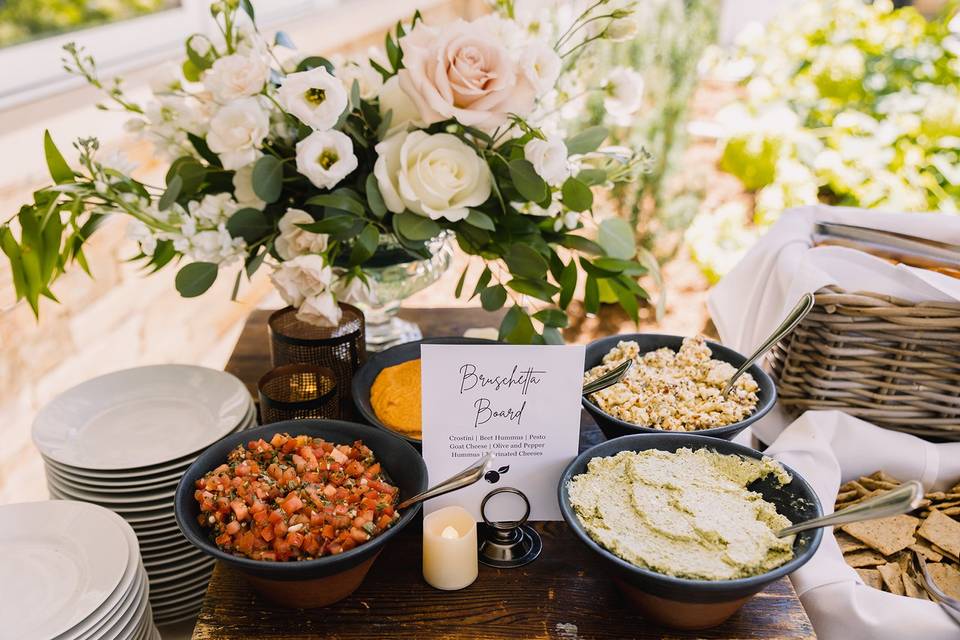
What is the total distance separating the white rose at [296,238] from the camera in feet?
3.43

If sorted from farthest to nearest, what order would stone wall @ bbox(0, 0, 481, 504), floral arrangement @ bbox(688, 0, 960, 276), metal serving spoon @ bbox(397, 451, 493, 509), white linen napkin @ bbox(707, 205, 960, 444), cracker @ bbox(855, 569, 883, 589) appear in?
floral arrangement @ bbox(688, 0, 960, 276) → stone wall @ bbox(0, 0, 481, 504) → white linen napkin @ bbox(707, 205, 960, 444) → cracker @ bbox(855, 569, 883, 589) → metal serving spoon @ bbox(397, 451, 493, 509)

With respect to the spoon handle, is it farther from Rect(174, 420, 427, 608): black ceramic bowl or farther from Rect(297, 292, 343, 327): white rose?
Rect(297, 292, 343, 327): white rose

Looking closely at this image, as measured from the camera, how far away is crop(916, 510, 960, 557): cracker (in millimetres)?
1068

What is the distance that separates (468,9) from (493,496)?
4.98 meters

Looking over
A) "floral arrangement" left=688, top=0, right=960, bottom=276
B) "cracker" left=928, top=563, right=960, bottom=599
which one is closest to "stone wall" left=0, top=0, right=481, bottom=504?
"cracker" left=928, top=563, right=960, bottom=599

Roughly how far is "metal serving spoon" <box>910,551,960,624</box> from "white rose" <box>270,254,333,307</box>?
2.84 ft

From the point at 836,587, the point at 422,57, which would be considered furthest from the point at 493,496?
the point at 422,57

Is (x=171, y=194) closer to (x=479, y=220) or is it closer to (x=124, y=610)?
(x=479, y=220)

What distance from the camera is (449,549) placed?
2.79 ft

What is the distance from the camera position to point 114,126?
1.79 metres

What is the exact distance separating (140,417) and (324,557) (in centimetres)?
55

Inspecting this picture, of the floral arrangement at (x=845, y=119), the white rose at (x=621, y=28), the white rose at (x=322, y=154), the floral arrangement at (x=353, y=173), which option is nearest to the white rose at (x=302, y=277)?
the floral arrangement at (x=353, y=173)

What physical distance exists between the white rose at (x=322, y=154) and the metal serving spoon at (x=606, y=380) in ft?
1.45

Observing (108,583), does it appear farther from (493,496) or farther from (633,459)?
(633,459)
